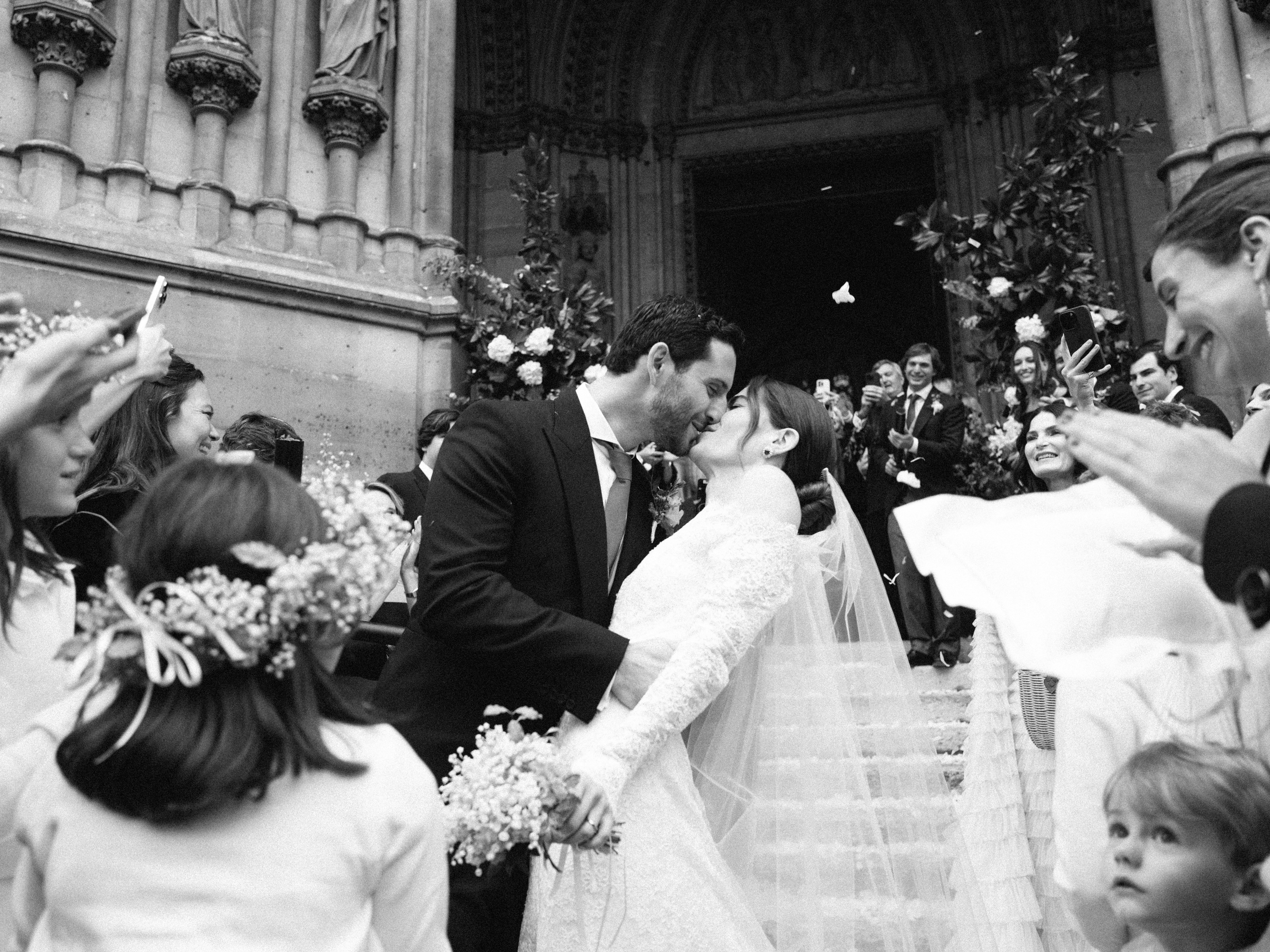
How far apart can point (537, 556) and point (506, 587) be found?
20 cm

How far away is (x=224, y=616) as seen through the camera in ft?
4.43

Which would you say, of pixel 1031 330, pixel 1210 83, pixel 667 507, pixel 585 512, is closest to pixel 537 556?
pixel 585 512

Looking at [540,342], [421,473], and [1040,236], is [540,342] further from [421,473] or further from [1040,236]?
[1040,236]

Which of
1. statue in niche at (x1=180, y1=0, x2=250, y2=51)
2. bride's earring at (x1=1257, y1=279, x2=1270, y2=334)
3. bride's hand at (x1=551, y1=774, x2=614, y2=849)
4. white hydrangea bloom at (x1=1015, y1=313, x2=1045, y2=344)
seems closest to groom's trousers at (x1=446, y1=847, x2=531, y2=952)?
bride's hand at (x1=551, y1=774, x2=614, y2=849)

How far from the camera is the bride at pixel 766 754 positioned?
2.54 meters

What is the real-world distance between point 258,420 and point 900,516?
3403 mm

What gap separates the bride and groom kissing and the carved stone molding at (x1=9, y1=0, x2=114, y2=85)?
17.8ft

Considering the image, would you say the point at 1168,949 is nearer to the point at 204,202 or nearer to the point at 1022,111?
the point at 204,202

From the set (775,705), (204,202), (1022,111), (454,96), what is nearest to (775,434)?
(775,705)

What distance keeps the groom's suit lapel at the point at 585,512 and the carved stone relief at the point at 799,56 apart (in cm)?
1084

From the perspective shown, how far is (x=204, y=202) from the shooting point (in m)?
7.09

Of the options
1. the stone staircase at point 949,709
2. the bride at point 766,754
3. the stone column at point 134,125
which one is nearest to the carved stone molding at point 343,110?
the stone column at point 134,125

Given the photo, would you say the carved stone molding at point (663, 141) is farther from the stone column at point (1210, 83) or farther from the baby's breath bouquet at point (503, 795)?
the baby's breath bouquet at point (503, 795)

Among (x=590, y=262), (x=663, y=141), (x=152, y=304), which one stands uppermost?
(x=663, y=141)
